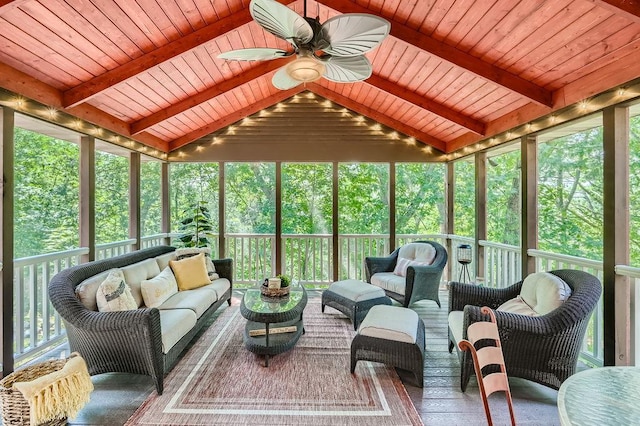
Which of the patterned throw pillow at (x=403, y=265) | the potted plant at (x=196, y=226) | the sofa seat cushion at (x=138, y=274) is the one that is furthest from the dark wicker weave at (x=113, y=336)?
the patterned throw pillow at (x=403, y=265)

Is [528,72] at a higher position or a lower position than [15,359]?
higher

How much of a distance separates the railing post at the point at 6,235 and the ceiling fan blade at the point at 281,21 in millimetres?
2455

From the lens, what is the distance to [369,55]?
3721 mm

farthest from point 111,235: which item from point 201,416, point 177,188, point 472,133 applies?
point 472,133

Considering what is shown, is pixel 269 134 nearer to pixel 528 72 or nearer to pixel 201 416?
pixel 528 72

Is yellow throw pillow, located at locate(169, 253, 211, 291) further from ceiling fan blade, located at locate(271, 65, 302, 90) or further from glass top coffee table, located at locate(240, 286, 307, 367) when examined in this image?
ceiling fan blade, located at locate(271, 65, 302, 90)

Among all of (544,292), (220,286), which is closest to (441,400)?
(544,292)

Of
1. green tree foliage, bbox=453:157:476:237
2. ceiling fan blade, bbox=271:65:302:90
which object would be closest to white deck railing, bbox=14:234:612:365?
green tree foliage, bbox=453:157:476:237

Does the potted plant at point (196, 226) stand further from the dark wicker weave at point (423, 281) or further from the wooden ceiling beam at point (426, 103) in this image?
the wooden ceiling beam at point (426, 103)

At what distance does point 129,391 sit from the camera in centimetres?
232

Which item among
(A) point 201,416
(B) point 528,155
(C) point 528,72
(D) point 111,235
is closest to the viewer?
(A) point 201,416

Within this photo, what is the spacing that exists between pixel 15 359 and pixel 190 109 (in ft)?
11.1

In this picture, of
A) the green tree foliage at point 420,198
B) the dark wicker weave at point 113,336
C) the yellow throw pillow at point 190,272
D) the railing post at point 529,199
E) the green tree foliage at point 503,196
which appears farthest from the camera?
the green tree foliage at point 420,198

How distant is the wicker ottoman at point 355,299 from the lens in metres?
3.38
